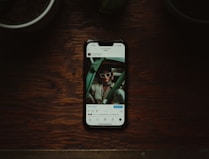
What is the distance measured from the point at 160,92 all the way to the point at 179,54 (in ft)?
0.33

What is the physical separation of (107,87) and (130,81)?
54mm

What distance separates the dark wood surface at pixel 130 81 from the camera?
2.75 feet

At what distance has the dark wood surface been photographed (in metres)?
0.84

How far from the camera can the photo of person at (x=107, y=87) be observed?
0.85 metres

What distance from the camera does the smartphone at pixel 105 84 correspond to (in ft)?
2.77

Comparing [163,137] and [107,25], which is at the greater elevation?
[107,25]

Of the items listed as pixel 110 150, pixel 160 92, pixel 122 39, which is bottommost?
pixel 110 150

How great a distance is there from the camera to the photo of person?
85 centimetres

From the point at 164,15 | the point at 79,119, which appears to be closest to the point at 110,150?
the point at 79,119

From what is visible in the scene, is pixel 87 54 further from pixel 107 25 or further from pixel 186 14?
pixel 186 14

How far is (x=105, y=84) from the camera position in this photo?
0.85m

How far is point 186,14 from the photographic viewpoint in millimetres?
814

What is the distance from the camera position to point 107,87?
85 cm

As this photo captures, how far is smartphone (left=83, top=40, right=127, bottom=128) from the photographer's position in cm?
84
